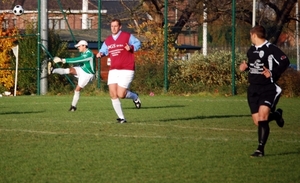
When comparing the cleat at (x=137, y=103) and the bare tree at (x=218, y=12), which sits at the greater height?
the bare tree at (x=218, y=12)

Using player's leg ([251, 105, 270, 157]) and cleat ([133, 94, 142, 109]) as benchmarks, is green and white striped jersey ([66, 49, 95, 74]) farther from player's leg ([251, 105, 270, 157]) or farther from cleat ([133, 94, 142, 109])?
player's leg ([251, 105, 270, 157])

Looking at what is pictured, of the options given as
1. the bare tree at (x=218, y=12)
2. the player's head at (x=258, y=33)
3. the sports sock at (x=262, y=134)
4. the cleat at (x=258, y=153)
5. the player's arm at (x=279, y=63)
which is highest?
the bare tree at (x=218, y=12)

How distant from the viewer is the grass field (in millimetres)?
9633

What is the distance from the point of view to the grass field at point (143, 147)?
9633mm

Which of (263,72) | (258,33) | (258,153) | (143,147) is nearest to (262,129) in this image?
(258,153)

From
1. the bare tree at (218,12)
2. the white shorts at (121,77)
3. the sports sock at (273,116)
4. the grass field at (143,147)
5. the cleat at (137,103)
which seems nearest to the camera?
the grass field at (143,147)

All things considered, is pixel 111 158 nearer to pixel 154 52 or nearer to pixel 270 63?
pixel 270 63

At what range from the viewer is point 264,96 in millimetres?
11656

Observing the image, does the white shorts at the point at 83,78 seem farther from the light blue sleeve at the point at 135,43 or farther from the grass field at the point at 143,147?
the light blue sleeve at the point at 135,43

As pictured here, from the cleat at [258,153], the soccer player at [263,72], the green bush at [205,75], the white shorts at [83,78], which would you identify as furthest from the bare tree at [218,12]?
the cleat at [258,153]

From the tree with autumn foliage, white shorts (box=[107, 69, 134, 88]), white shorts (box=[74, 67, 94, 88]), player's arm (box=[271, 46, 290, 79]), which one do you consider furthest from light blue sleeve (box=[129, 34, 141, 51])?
the tree with autumn foliage

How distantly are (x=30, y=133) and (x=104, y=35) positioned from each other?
22.3 meters

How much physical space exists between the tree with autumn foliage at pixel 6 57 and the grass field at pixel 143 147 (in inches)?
325

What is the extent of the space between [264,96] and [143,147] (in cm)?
193
